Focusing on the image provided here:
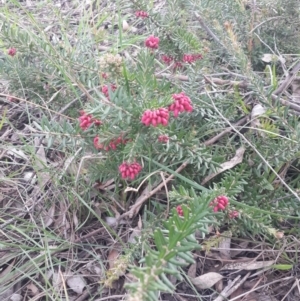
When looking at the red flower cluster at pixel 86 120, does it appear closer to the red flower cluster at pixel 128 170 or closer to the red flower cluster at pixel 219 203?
the red flower cluster at pixel 128 170

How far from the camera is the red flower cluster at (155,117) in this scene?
1.40 m

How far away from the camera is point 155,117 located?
1.40 meters

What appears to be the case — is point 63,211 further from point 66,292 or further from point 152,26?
point 152,26

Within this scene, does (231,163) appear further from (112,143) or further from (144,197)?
(112,143)

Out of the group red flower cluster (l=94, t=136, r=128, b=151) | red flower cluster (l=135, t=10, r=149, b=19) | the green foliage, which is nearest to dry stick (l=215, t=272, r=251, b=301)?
the green foliage

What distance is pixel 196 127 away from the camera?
1.86m

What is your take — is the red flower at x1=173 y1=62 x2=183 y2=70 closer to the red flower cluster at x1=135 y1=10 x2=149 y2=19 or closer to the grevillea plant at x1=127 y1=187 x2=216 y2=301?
the red flower cluster at x1=135 y1=10 x2=149 y2=19

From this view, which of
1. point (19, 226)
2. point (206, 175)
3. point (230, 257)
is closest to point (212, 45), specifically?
point (206, 175)

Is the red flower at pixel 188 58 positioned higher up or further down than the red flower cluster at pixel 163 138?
higher up

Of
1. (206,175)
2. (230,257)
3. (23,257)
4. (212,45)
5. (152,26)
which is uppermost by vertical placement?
(152,26)

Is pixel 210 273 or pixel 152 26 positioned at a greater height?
pixel 152 26

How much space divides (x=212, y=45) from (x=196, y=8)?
23 centimetres

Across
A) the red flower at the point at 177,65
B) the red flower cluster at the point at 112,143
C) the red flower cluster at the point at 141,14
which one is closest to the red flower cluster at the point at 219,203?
the red flower cluster at the point at 112,143

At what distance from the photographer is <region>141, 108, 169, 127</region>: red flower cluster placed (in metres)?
1.40
